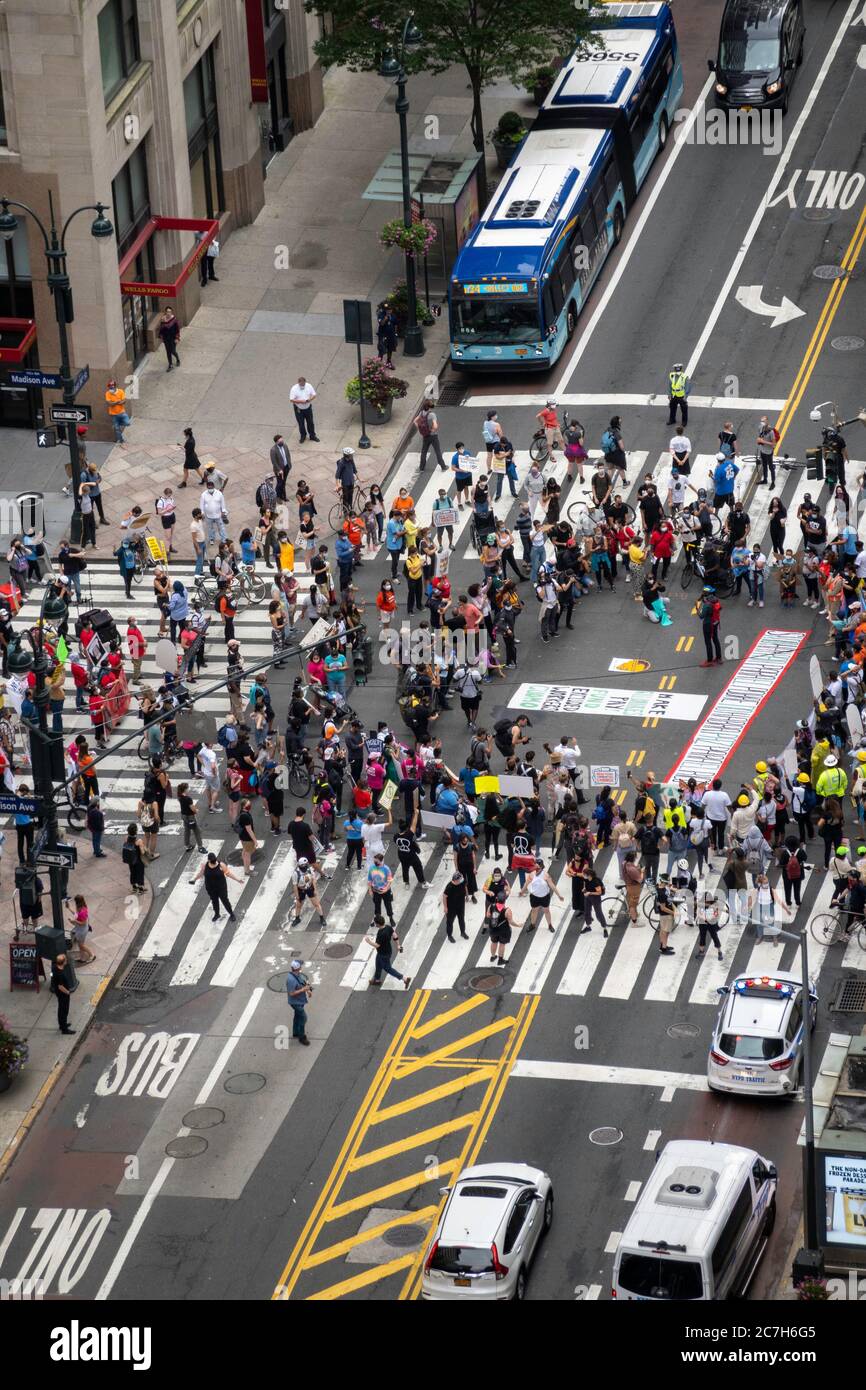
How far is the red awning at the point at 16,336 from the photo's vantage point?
53.7m

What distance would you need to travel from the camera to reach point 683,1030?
118 ft

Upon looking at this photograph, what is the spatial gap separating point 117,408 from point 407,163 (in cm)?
876

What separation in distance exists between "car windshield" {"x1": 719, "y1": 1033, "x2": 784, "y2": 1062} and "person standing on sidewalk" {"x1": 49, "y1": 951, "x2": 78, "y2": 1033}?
9.87 m

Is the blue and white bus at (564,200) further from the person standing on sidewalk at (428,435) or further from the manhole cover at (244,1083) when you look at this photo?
the manhole cover at (244,1083)

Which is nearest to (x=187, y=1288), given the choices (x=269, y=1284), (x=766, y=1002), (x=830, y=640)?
(x=269, y=1284)

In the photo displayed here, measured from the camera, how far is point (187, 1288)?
31.8 meters

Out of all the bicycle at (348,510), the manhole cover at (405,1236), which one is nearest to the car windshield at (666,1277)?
the manhole cover at (405,1236)

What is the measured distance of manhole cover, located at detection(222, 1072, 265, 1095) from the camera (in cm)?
3572

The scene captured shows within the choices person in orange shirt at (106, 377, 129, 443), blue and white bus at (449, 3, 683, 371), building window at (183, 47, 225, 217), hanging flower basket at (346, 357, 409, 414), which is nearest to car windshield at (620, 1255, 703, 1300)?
hanging flower basket at (346, 357, 409, 414)

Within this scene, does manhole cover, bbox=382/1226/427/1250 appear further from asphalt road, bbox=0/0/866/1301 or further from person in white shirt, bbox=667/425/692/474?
person in white shirt, bbox=667/425/692/474

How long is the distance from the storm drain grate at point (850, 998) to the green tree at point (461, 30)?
28.8 m

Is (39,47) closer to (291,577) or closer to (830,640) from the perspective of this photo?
(291,577)

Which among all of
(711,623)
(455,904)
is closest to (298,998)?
(455,904)

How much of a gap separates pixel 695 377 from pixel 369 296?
29.4 feet
